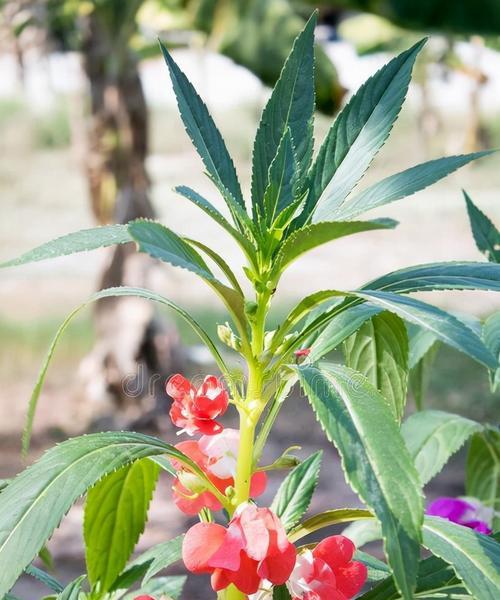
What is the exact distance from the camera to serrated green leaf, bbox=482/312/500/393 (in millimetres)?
527

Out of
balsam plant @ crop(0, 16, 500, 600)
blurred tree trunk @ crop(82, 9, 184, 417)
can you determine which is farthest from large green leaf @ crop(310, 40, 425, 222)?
blurred tree trunk @ crop(82, 9, 184, 417)

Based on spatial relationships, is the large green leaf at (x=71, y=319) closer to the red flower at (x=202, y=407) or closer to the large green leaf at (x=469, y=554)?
the red flower at (x=202, y=407)

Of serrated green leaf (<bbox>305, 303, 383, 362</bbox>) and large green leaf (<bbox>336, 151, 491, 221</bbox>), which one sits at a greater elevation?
large green leaf (<bbox>336, 151, 491, 221</bbox>)

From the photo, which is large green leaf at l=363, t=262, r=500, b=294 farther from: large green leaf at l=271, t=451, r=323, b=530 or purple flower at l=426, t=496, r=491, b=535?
purple flower at l=426, t=496, r=491, b=535

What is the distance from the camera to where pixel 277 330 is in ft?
1.61

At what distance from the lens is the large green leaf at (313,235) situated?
361mm

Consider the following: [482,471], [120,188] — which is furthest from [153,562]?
[120,188]

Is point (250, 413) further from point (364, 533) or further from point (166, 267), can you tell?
point (166, 267)

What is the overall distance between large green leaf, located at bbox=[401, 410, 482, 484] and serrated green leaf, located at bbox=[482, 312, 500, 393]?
0.21m

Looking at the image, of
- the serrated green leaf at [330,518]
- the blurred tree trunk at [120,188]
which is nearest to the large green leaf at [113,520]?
the serrated green leaf at [330,518]

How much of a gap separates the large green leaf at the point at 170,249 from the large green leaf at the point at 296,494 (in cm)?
14

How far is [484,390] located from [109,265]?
7.44ft

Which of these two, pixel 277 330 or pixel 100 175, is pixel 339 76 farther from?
pixel 277 330

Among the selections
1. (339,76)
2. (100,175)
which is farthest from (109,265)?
(339,76)
